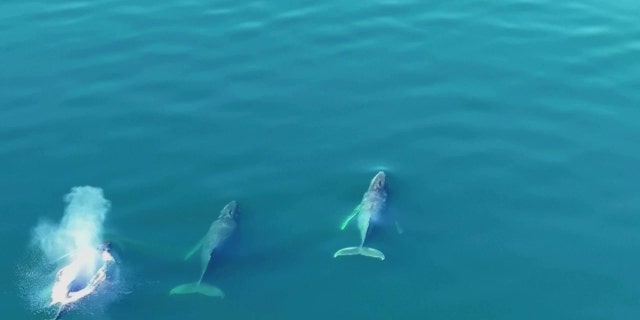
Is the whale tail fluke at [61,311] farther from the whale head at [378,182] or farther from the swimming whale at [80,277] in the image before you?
the whale head at [378,182]

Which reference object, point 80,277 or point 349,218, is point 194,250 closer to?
point 80,277

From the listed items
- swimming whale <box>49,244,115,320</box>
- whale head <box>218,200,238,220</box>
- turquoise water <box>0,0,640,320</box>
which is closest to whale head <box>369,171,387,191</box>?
turquoise water <box>0,0,640,320</box>

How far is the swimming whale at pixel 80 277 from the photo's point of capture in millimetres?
24000

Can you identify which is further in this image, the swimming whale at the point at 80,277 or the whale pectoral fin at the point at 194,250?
the whale pectoral fin at the point at 194,250

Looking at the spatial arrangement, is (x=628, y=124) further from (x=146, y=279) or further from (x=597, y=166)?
(x=146, y=279)

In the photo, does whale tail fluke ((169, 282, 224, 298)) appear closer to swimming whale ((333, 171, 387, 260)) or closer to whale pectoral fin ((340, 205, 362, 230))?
swimming whale ((333, 171, 387, 260))

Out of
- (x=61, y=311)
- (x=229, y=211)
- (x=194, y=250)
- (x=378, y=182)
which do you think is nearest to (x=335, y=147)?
(x=378, y=182)

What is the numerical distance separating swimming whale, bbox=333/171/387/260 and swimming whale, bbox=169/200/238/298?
12.3ft

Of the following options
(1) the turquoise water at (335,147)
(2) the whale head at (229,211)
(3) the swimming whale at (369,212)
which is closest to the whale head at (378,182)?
(3) the swimming whale at (369,212)

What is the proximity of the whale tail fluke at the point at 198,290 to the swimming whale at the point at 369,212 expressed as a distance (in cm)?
411

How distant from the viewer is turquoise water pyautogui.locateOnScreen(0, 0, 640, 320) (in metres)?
25.0

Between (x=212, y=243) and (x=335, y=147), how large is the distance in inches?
290

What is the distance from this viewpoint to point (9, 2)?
136ft

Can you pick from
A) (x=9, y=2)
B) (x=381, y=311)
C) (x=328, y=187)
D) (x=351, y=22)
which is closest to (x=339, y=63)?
(x=351, y=22)
